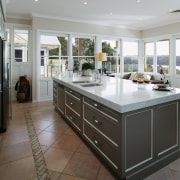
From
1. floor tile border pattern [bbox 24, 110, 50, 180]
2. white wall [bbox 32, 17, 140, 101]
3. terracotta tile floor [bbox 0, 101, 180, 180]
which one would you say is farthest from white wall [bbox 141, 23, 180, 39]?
floor tile border pattern [bbox 24, 110, 50, 180]

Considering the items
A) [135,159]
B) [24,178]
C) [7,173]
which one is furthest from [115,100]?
[7,173]

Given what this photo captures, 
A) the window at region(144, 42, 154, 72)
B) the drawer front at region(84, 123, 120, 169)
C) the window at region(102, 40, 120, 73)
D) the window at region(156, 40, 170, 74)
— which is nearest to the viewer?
the drawer front at region(84, 123, 120, 169)

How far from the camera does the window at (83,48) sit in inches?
266

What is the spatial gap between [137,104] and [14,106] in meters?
4.62

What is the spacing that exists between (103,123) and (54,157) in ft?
2.96

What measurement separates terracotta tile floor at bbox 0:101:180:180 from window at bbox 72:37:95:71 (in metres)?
3.59

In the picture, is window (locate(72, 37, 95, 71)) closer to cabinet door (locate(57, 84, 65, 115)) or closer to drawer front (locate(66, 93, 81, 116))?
cabinet door (locate(57, 84, 65, 115))

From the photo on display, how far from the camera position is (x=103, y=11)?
5.54 m

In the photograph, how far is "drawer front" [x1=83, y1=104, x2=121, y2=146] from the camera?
6.16ft

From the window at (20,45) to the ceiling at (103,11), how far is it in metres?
0.53

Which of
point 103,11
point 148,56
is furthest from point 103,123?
point 148,56

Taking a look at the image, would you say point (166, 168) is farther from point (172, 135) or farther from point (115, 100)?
point (115, 100)

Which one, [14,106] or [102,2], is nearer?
[102,2]

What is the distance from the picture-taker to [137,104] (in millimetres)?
1824
